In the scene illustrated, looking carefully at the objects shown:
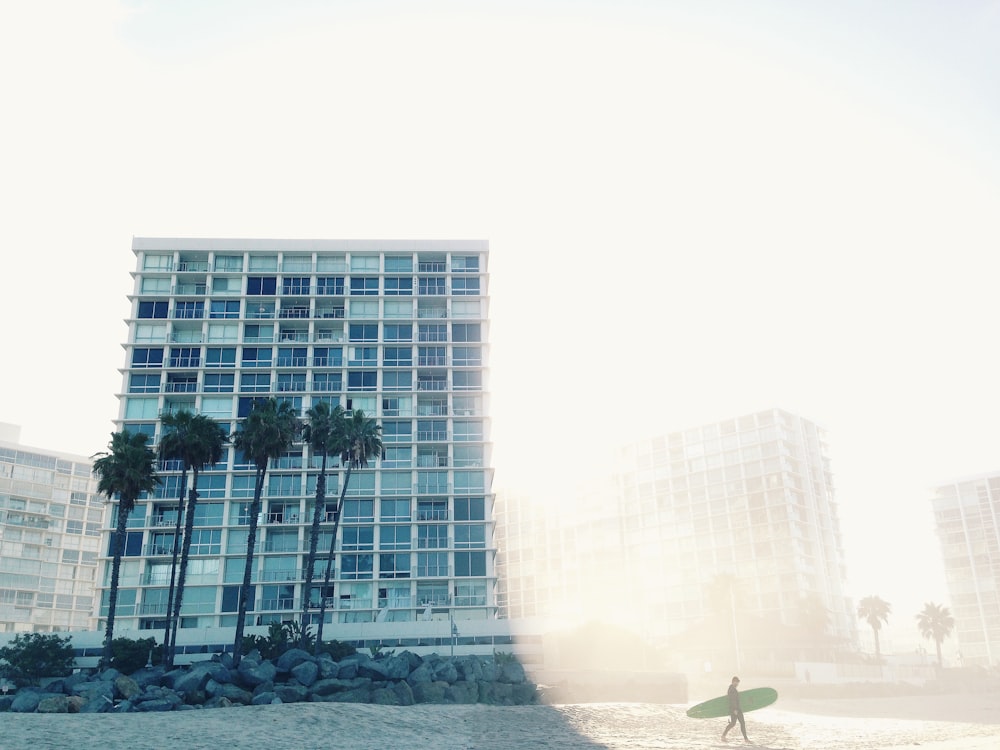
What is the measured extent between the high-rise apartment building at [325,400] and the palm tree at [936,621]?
82.1m

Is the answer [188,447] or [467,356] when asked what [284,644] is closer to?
[188,447]

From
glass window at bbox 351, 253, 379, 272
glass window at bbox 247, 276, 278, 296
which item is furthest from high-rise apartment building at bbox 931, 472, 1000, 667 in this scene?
glass window at bbox 247, 276, 278, 296

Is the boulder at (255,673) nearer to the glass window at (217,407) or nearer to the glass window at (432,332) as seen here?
the glass window at (217,407)

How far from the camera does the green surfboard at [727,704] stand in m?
43.3

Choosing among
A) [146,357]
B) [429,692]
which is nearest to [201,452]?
[146,357]

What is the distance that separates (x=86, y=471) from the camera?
156750 mm

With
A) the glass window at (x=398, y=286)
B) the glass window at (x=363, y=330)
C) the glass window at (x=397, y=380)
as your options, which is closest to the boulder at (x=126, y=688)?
the glass window at (x=397, y=380)

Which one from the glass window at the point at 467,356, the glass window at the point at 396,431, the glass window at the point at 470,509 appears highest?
the glass window at the point at 467,356

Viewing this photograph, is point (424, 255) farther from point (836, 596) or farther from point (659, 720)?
point (836, 596)

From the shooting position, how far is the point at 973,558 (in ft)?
524

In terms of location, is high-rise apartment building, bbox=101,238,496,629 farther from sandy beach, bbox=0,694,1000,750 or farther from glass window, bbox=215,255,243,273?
sandy beach, bbox=0,694,1000,750

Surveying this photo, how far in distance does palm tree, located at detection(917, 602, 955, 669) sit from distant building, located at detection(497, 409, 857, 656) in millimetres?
12050

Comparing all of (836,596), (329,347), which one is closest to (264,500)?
(329,347)

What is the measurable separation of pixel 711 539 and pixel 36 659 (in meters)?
108
